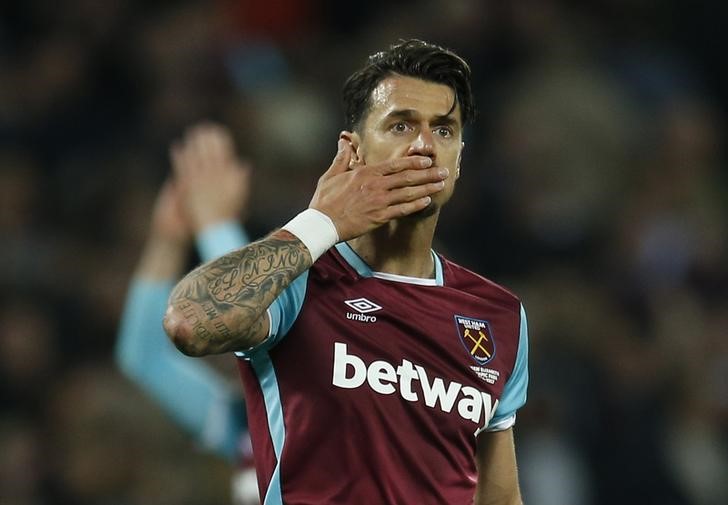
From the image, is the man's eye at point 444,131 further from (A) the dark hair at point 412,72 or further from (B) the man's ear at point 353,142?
(B) the man's ear at point 353,142

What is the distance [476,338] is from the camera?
351 cm

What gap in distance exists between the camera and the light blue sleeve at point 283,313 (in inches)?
125

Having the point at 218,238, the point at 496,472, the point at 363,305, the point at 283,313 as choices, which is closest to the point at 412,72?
the point at 363,305

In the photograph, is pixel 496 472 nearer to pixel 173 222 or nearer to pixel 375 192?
pixel 375 192

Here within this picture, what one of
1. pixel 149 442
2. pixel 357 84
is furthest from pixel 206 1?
pixel 357 84

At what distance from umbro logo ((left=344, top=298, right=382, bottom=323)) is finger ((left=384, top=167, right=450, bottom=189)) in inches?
12.0

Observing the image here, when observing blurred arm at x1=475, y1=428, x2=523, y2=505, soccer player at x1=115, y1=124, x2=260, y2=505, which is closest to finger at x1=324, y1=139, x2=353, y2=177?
blurred arm at x1=475, y1=428, x2=523, y2=505

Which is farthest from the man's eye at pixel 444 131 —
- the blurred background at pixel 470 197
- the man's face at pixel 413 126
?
the blurred background at pixel 470 197

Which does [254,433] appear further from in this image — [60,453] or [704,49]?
[704,49]

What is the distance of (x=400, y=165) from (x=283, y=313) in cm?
44

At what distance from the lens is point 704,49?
954 centimetres

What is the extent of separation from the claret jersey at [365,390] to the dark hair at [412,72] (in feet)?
1.22

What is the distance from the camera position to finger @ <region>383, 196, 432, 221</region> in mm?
3219

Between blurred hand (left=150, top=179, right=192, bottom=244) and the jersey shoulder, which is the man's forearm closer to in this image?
the jersey shoulder
